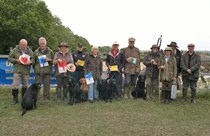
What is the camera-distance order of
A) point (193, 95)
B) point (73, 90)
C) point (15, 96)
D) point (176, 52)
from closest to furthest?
point (73, 90)
point (15, 96)
point (193, 95)
point (176, 52)

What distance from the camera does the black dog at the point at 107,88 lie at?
31.6ft

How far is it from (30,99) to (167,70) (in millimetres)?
4039

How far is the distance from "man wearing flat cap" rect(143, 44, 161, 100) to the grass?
0.51 m

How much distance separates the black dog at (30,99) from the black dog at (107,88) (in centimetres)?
189

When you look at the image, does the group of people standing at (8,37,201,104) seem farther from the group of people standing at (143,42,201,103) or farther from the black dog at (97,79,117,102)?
the black dog at (97,79,117,102)

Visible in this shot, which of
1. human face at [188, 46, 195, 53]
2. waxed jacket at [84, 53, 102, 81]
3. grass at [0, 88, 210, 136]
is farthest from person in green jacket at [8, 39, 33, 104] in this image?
human face at [188, 46, 195, 53]

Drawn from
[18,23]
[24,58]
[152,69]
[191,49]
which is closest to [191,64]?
[191,49]

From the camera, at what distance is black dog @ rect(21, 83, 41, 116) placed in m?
8.50

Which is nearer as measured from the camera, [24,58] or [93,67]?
[24,58]

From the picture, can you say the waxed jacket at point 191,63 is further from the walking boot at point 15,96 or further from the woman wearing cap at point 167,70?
the walking boot at point 15,96

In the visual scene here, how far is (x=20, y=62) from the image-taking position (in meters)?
9.25

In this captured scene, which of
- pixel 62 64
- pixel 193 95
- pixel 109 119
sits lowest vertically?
pixel 109 119

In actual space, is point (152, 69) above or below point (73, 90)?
above

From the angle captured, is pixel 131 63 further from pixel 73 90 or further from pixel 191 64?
pixel 73 90
